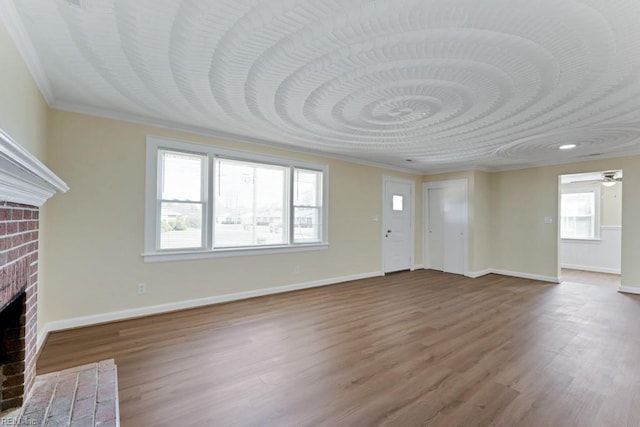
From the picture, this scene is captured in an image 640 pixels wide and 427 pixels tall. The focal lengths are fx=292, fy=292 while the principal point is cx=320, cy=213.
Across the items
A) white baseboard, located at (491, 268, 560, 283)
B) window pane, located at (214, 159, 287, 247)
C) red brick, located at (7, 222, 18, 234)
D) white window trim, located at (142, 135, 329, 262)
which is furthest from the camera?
white baseboard, located at (491, 268, 560, 283)

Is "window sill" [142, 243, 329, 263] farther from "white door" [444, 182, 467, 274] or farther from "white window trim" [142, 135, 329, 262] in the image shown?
"white door" [444, 182, 467, 274]

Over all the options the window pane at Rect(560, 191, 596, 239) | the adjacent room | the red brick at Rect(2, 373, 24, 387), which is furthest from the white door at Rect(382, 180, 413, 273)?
the red brick at Rect(2, 373, 24, 387)

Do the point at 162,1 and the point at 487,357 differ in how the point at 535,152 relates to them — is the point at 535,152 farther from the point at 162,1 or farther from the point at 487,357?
the point at 162,1

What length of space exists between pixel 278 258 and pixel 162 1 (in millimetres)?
3587

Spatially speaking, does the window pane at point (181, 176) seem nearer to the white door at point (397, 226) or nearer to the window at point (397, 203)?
the white door at point (397, 226)

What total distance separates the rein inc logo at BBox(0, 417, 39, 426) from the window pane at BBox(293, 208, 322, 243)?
3.55 meters

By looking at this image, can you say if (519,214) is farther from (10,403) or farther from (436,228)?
(10,403)

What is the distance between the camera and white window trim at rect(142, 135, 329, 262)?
3555 mm

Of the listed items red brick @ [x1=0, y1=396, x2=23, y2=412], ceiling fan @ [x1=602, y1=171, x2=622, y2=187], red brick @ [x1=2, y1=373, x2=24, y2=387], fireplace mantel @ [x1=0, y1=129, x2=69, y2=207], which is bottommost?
red brick @ [x1=0, y1=396, x2=23, y2=412]

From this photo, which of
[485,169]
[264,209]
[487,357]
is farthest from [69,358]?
[485,169]

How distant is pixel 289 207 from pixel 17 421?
3620 millimetres

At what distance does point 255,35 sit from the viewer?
74.9 inches

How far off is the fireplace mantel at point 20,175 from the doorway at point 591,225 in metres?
8.10

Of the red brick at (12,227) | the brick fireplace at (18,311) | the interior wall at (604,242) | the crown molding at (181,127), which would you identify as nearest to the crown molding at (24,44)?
the crown molding at (181,127)
